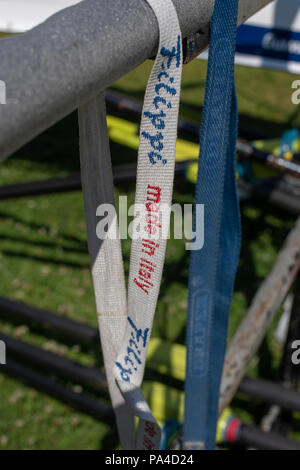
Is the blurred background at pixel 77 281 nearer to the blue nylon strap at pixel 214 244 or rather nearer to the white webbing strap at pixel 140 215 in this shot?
the blue nylon strap at pixel 214 244

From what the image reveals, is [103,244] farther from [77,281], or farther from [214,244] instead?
[77,281]

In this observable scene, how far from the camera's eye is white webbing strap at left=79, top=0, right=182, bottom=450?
1.90ft

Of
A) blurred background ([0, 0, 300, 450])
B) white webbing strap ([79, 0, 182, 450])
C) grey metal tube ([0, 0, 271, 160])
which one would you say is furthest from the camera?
blurred background ([0, 0, 300, 450])

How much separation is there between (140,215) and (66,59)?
0.28 metres

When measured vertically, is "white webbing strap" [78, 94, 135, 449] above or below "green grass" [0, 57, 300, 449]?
above

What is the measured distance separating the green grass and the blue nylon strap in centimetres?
86

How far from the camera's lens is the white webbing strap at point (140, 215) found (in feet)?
1.90

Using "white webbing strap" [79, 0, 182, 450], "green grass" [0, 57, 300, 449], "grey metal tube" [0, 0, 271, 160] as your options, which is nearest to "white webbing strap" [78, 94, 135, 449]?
"white webbing strap" [79, 0, 182, 450]

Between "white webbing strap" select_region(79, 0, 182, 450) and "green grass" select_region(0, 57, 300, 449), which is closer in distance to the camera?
"white webbing strap" select_region(79, 0, 182, 450)

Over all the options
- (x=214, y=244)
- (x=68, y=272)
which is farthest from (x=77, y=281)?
(x=214, y=244)

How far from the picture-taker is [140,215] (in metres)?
0.64

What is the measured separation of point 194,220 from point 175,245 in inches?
102

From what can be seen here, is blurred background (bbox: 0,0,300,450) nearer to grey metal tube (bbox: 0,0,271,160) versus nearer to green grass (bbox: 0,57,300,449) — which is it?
green grass (bbox: 0,57,300,449)

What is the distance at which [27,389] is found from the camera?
8.37 ft
